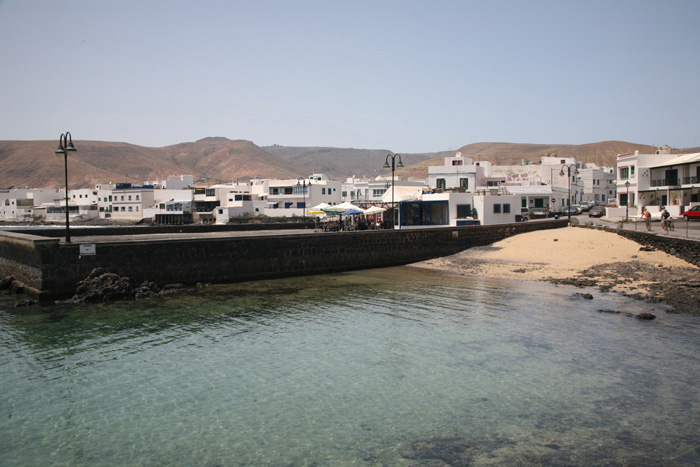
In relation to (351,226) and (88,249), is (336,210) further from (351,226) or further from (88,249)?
(88,249)

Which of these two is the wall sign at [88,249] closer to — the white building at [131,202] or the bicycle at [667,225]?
the bicycle at [667,225]

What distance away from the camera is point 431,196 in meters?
39.7

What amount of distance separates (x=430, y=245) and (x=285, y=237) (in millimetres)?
10282

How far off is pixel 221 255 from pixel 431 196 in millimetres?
20787

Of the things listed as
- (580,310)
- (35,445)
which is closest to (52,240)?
(35,445)

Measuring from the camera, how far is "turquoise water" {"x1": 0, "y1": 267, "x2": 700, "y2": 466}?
7.69 metres

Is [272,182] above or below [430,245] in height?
above

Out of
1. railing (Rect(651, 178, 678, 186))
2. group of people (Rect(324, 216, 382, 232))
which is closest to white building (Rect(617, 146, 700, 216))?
railing (Rect(651, 178, 678, 186))

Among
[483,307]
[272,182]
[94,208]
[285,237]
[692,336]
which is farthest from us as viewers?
[94,208]

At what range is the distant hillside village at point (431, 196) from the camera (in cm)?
4025

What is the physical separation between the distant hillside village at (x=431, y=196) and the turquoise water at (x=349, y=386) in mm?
20937

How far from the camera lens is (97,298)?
62.5 feet

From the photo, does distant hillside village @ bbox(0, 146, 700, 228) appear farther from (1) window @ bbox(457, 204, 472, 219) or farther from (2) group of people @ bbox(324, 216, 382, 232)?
(2) group of people @ bbox(324, 216, 382, 232)

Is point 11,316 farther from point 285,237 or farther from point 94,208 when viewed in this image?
point 94,208
